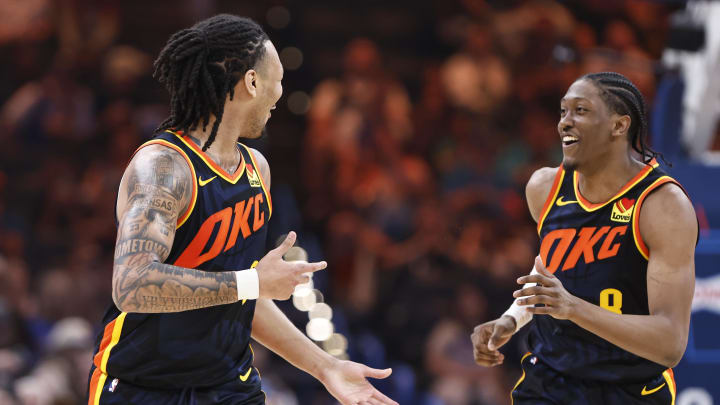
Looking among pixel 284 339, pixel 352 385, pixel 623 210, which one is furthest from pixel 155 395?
pixel 623 210

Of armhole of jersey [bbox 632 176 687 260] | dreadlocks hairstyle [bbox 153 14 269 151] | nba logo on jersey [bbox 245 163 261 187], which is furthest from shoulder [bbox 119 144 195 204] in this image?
armhole of jersey [bbox 632 176 687 260]

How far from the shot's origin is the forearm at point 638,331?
2.97 m

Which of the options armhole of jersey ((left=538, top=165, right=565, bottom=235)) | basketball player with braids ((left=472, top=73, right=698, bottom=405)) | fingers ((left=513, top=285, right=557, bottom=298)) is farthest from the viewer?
armhole of jersey ((left=538, top=165, right=565, bottom=235))

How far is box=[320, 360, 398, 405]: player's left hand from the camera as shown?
128 inches

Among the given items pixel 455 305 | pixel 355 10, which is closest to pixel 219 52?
pixel 455 305

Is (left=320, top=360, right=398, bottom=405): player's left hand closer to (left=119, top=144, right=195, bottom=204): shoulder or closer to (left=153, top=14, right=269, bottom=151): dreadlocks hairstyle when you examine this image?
(left=119, top=144, right=195, bottom=204): shoulder

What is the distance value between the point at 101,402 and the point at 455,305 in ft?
14.6

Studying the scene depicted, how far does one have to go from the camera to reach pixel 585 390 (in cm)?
329

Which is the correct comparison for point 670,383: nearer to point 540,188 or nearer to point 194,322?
point 540,188

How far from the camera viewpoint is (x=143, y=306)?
8.98ft

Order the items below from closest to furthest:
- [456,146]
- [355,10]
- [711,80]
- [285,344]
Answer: [285,344], [711,80], [456,146], [355,10]

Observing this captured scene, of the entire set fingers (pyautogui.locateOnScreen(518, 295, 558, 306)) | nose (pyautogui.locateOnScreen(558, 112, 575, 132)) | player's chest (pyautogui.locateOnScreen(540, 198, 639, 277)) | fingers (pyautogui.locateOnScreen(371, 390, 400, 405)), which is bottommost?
fingers (pyautogui.locateOnScreen(371, 390, 400, 405))

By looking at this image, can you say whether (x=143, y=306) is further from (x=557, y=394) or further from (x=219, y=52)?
(x=557, y=394)

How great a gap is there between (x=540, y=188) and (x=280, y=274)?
1.44 m
